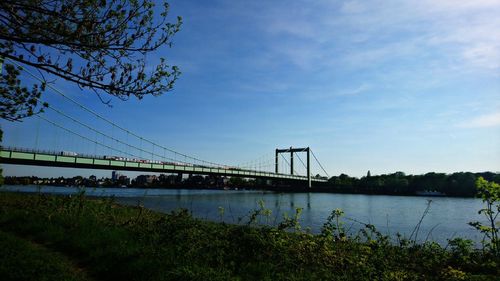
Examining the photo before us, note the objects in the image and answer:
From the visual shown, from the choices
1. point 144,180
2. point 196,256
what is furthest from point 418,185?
point 196,256

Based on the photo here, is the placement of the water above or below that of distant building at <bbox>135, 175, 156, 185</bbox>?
below

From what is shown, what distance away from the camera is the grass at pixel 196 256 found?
19.7ft

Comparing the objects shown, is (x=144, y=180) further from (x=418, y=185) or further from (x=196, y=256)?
(x=196, y=256)

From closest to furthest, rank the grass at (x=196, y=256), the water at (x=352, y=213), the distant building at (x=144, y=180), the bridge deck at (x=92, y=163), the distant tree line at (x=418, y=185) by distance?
the grass at (x=196, y=256)
the water at (x=352, y=213)
the bridge deck at (x=92, y=163)
the distant tree line at (x=418, y=185)
the distant building at (x=144, y=180)

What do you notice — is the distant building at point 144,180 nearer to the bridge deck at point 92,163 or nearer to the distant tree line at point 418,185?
the bridge deck at point 92,163

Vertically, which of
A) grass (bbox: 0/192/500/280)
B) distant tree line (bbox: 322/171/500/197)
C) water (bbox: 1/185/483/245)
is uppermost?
distant tree line (bbox: 322/171/500/197)

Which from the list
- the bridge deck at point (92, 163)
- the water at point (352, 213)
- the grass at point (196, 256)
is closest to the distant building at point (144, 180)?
the bridge deck at point (92, 163)

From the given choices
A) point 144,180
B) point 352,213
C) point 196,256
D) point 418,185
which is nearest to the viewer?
point 196,256

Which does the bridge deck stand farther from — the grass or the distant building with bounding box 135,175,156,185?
the distant building with bounding box 135,175,156,185

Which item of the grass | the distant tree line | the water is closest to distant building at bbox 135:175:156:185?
the distant tree line

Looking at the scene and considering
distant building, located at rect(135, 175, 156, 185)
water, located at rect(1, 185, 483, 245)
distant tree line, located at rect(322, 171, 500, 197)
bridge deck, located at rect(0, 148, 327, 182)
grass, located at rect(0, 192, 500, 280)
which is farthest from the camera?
distant building, located at rect(135, 175, 156, 185)

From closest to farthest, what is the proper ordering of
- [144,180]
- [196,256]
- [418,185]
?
[196,256]
[418,185]
[144,180]

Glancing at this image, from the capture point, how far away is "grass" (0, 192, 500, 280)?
602 centimetres

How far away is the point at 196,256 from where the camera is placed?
677cm
